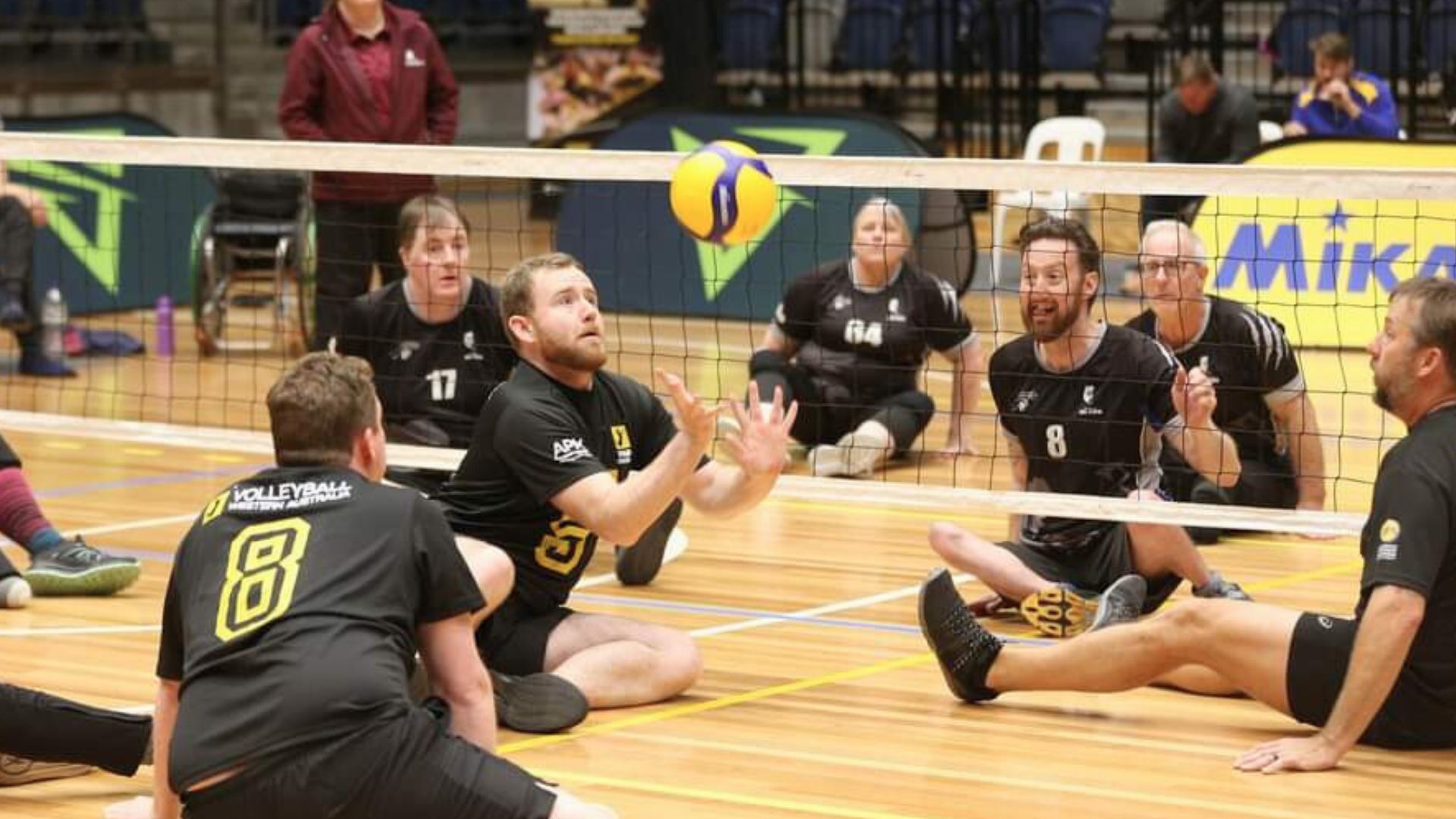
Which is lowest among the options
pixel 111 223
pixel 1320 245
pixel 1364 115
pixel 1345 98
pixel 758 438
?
pixel 758 438

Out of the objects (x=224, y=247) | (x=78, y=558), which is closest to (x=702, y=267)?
(x=224, y=247)

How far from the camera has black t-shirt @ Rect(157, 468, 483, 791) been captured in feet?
14.3

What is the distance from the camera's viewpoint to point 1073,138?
16281 mm

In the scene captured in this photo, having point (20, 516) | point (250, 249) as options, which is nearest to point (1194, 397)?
point (20, 516)

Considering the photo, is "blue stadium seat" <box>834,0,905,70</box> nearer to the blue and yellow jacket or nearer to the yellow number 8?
the blue and yellow jacket

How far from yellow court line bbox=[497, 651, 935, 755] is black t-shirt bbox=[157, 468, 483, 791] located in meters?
1.52

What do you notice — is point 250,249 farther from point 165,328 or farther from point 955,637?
point 955,637

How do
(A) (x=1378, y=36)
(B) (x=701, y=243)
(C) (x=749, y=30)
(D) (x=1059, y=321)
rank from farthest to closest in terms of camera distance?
(C) (x=749, y=30), (A) (x=1378, y=36), (B) (x=701, y=243), (D) (x=1059, y=321)

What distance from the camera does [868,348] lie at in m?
10.8

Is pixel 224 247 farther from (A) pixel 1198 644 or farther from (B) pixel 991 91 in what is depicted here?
(A) pixel 1198 644

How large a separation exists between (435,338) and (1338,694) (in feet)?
13.0

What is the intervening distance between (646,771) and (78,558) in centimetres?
292

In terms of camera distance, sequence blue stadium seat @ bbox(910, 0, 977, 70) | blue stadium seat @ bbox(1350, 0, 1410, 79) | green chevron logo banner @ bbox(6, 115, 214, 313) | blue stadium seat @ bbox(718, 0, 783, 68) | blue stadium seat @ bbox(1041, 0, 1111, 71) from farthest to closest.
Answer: blue stadium seat @ bbox(718, 0, 783, 68) < blue stadium seat @ bbox(1041, 0, 1111, 71) < blue stadium seat @ bbox(910, 0, 977, 70) < blue stadium seat @ bbox(1350, 0, 1410, 79) < green chevron logo banner @ bbox(6, 115, 214, 313)

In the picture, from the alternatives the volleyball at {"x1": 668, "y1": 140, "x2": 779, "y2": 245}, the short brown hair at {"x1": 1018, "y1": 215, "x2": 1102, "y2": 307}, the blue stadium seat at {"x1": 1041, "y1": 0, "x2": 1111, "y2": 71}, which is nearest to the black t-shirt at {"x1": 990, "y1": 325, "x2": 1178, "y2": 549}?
the short brown hair at {"x1": 1018, "y1": 215, "x2": 1102, "y2": 307}
